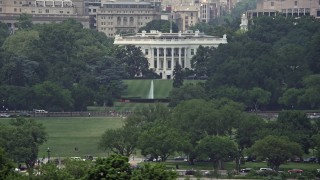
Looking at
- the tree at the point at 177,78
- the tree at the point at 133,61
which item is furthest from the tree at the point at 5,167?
the tree at the point at 133,61

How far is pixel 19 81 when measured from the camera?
→ 455ft

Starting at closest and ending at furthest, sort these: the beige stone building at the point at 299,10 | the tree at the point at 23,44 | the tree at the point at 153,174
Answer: the tree at the point at 153,174
the tree at the point at 23,44
the beige stone building at the point at 299,10

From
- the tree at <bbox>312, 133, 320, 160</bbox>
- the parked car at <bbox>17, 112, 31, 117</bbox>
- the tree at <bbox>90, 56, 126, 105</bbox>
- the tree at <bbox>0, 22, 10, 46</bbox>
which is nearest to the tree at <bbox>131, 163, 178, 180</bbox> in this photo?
the tree at <bbox>312, 133, 320, 160</bbox>

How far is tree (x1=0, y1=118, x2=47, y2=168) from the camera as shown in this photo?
315 feet

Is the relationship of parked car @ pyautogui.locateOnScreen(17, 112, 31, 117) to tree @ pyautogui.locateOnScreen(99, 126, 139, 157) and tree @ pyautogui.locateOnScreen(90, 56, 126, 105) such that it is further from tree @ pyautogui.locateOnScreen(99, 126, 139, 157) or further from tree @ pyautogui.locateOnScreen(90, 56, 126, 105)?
tree @ pyautogui.locateOnScreen(99, 126, 139, 157)

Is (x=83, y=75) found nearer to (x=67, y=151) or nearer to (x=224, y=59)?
(x=224, y=59)

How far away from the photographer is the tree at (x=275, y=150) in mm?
97812

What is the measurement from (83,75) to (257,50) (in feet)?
47.4

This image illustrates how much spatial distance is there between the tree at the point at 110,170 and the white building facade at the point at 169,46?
96139mm

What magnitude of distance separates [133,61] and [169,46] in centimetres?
1001

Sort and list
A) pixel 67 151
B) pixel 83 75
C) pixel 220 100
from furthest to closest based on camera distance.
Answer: pixel 83 75 < pixel 220 100 < pixel 67 151

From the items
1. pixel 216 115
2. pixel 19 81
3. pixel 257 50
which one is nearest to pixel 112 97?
pixel 19 81

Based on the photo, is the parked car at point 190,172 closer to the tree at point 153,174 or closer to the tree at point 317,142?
the tree at point 317,142

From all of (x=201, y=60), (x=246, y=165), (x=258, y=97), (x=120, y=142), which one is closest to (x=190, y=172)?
(x=246, y=165)
